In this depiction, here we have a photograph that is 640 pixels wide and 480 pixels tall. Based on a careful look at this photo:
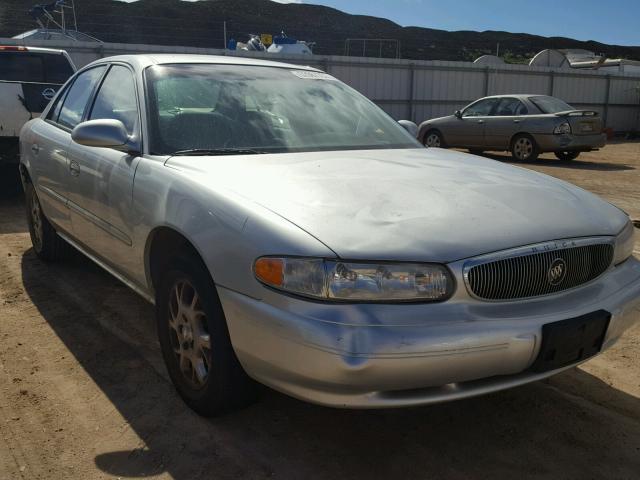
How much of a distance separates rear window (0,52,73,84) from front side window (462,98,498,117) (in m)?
9.43

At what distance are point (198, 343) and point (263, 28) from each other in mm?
56760

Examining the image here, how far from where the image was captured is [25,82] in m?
7.64

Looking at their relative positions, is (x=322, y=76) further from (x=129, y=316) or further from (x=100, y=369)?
(x=100, y=369)

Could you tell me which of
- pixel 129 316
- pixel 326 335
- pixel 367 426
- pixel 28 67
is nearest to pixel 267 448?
pixel 367 426

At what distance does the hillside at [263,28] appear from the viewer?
4672 cm

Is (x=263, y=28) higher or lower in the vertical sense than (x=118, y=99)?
higher

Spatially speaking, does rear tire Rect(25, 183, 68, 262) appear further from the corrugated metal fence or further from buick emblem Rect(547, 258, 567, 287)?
the corrugated metal fence

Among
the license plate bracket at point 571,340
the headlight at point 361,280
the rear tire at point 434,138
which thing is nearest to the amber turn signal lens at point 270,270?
the headlight at point 361,280

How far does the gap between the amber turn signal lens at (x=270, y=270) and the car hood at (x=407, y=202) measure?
159mm

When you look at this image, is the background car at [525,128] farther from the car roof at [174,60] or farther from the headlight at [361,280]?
the headlight at [361,280]

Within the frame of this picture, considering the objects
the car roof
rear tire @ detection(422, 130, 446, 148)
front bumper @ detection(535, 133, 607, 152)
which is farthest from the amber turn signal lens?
rear tire @ detection(422, 130, 446, 148)

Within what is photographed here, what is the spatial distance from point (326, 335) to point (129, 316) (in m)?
2.34

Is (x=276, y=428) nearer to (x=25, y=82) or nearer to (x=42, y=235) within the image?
(x=42, y=235)

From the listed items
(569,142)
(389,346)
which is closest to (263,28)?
(569,142)
